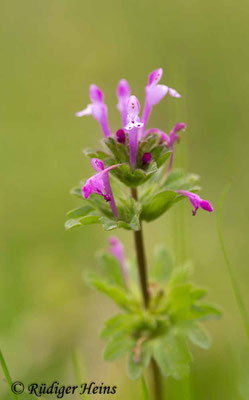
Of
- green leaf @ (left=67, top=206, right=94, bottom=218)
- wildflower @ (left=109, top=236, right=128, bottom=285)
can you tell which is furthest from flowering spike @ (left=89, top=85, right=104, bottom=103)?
wildflower @ (left=109, top=236, right=128, bottom=285)

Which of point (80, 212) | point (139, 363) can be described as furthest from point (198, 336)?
point (80, 212)

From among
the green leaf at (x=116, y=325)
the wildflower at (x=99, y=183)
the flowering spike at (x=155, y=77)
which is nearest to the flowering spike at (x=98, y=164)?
the wildflower at (x=99, y=183)

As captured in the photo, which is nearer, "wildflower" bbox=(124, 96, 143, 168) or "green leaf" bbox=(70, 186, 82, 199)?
"wildflower" bbox=(124, 96, 143, 168)

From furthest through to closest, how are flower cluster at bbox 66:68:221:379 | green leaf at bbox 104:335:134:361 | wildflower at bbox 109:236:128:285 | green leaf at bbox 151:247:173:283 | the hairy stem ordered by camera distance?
green leaf at bbox 151:247:173:283 → wildflower at bbox 109:236:128:285 → green leaf at bbox 104:335:134:361 → the hairy stem → flower cluster at bbox 66:68:221:379

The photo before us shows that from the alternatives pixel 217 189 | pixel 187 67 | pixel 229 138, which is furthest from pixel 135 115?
pixel 187 67

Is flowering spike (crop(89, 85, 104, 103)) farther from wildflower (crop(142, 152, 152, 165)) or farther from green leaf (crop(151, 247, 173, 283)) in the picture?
green leaf (crop(151, 247, 173, 283))

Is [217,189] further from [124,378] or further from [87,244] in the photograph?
[124,378]
